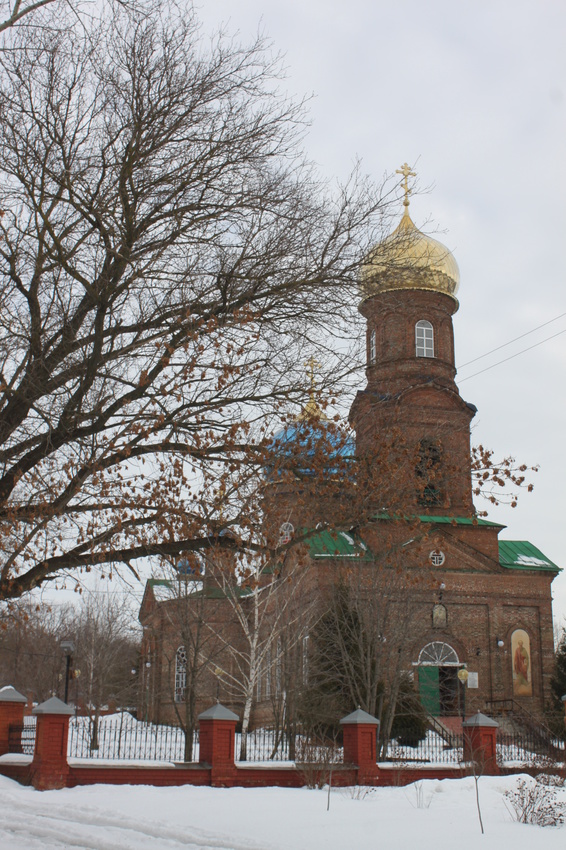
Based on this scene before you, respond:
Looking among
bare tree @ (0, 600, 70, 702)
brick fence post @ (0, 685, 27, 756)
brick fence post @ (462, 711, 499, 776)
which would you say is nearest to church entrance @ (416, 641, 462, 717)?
brick fence post @ (462, 711, 499, 776)

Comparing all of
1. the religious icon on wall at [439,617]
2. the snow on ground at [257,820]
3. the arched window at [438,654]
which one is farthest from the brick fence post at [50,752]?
the religious icon on wall at [439,617]

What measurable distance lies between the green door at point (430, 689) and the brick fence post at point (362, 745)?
12.4m

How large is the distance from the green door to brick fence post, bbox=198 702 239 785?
45.7ft

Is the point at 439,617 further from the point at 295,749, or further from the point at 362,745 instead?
the point at 362,745

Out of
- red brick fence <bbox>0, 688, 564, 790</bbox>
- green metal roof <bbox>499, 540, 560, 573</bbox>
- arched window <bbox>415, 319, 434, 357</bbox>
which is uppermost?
arched window <bbox>415, 319, 434, 357</bbox>

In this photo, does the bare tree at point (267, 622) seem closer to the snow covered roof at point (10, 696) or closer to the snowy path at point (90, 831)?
the snow covered roof at point (10, 696)

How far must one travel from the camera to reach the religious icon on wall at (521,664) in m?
30.2

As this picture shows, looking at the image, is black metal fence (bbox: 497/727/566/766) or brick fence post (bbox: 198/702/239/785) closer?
brick fence post (bbox: 198/702/239/785)

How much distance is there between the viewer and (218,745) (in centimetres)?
1560

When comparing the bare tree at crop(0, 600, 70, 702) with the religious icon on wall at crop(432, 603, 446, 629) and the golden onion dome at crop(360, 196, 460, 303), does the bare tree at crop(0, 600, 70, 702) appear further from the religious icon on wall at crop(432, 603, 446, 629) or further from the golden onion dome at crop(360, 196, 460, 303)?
the golden onion dome at crop(360, 196, 460, 303)

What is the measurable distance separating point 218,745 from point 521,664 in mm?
17733

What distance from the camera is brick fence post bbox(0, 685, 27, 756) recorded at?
1695 cm

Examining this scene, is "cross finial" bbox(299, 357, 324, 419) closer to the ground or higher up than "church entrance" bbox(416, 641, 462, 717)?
higher up

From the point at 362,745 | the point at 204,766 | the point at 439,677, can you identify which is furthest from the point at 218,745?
the point at 439,677
